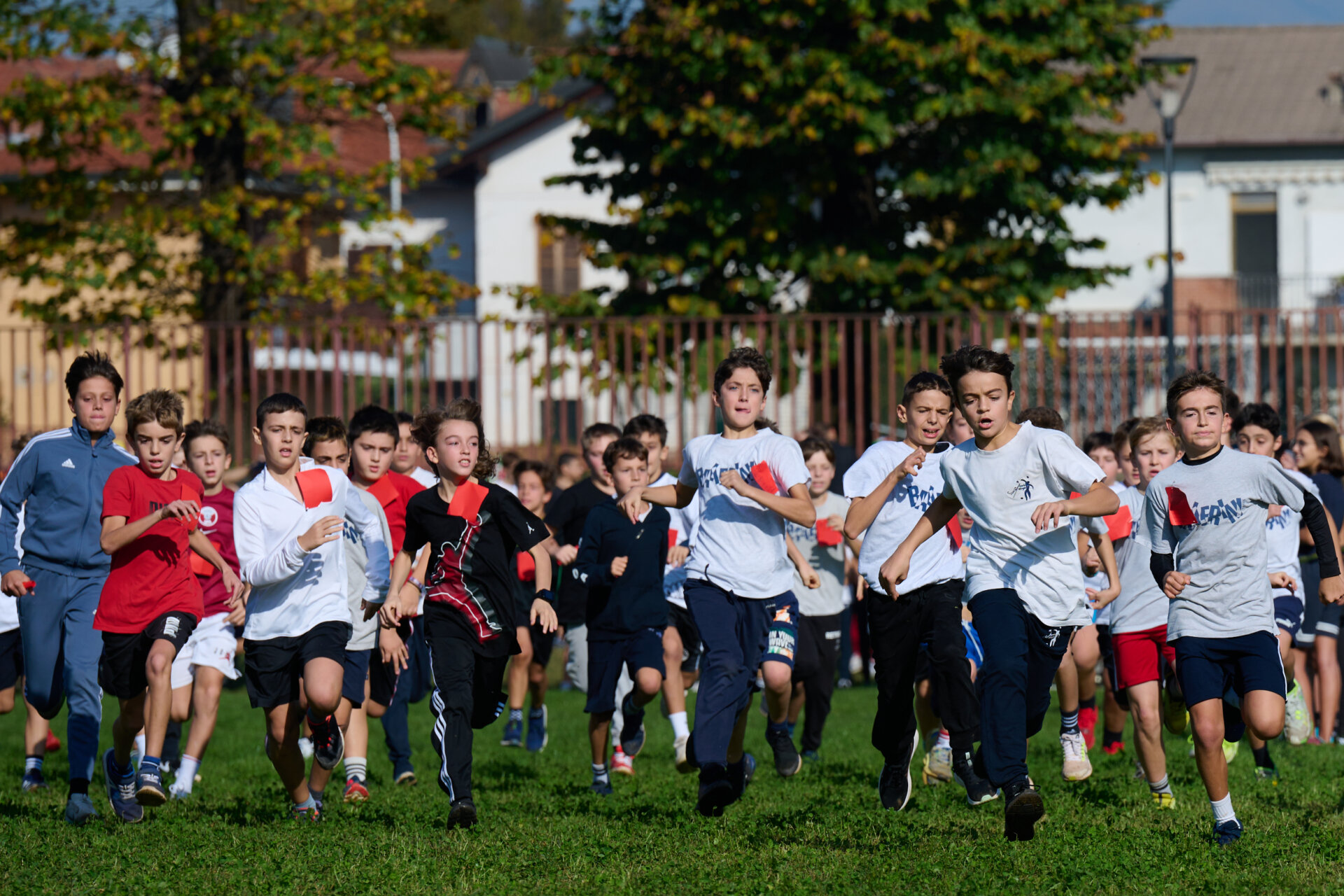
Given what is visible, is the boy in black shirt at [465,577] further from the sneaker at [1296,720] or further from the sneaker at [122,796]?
the sneaker at [1296,720]

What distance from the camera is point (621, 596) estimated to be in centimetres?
876

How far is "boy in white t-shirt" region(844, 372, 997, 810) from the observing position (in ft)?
23.9

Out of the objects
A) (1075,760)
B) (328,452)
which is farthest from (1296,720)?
(328,452)

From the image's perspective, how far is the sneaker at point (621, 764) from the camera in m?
9.33

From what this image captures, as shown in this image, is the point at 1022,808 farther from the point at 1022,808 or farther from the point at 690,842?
the point at 690,842

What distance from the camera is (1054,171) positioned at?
821 inches

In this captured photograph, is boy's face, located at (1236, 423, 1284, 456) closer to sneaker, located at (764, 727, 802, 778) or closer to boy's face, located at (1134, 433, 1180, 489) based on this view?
boy's face, located at (1134, 433, 1180, 489)

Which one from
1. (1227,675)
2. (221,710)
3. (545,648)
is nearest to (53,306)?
(221,710)

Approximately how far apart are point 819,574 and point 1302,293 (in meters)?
33.5

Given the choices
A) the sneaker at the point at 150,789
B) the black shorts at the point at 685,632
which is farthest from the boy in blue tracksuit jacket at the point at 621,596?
the sneaker at the point at 150,789

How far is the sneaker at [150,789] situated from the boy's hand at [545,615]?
2.07 m

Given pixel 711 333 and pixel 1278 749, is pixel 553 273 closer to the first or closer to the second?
pixel 711 333

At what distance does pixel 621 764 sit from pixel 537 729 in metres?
1.71

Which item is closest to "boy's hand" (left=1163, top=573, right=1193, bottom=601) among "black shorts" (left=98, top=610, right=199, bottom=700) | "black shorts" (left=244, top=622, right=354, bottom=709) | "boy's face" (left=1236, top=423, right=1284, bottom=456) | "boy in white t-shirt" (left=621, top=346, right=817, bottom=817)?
"boy in white t-shirt" (left=621, top=346, right=817, bottom=817)
